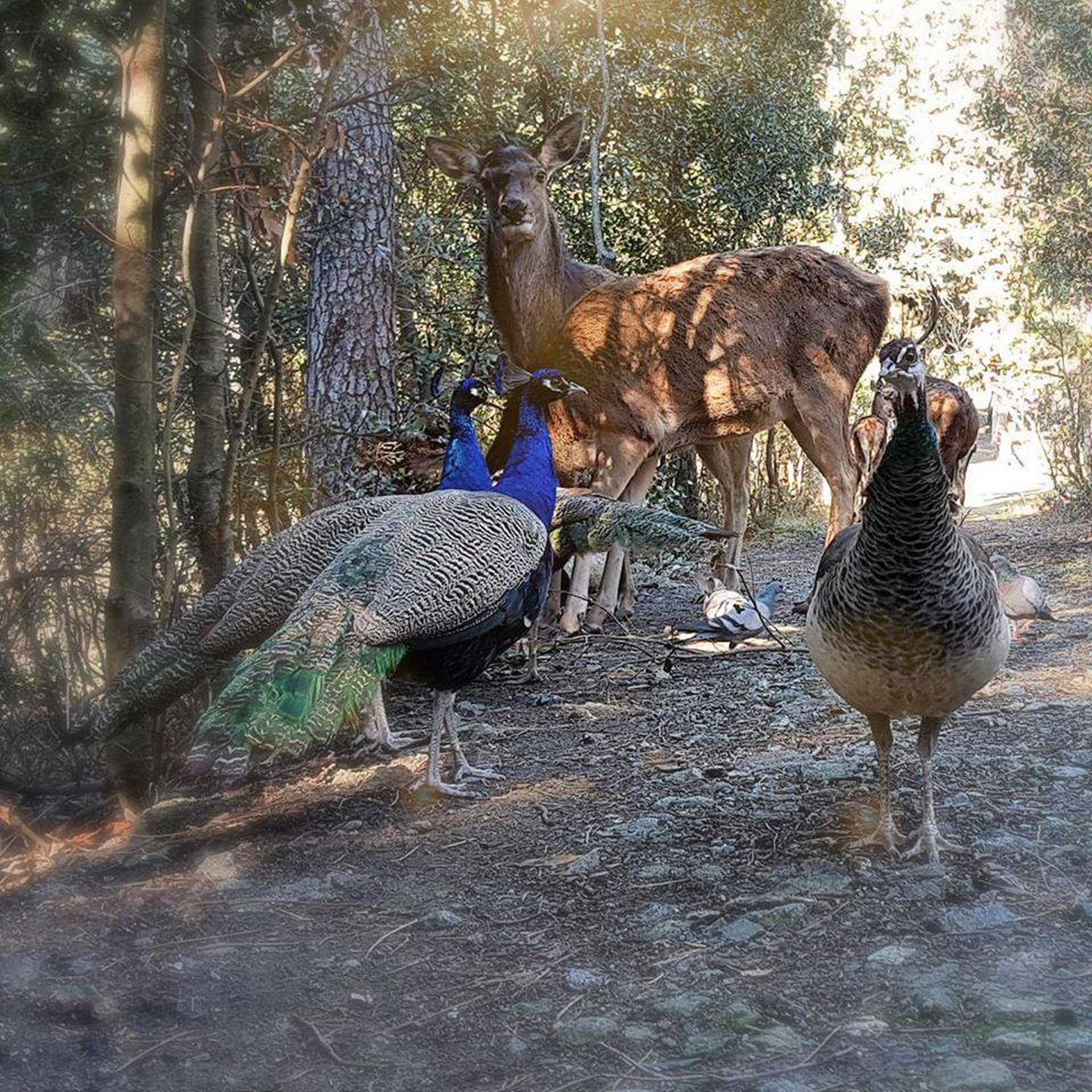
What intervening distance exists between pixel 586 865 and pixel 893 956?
129cm

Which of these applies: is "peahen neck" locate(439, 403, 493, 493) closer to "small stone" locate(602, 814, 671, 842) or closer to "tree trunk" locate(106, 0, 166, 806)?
"tree trunk" locate(106, 0, 166, 806)

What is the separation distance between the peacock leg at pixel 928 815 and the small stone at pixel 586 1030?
1.54 m

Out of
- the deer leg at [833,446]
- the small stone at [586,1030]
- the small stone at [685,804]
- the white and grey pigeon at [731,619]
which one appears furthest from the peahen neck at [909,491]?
the deer leg at [833,446]

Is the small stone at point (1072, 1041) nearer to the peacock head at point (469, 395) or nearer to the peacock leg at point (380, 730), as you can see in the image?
the peacock leg at point (380, 730)

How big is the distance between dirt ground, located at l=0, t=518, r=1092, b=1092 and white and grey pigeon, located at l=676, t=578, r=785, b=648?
1944mm

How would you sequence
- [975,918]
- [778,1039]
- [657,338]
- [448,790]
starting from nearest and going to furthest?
[778,1039]
[975,918]
[448,790]
[657,338]

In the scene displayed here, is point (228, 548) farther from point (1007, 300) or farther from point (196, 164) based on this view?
point (1007, 300)

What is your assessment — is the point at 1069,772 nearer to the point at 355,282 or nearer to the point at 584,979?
the point at 584,979

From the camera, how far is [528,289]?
10.0 metres

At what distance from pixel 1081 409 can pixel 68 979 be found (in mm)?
13931

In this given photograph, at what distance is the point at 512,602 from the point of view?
17.8 ft

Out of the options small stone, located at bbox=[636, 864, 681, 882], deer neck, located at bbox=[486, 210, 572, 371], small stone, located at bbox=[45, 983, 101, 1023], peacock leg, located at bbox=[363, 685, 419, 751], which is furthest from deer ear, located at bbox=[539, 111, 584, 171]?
small stone, located at bbox=[45, 983, 101, 1023]

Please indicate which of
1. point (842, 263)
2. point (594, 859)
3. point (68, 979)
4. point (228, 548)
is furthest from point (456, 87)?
Answer: point (68, 979)

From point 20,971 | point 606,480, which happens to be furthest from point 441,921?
point 606,480
